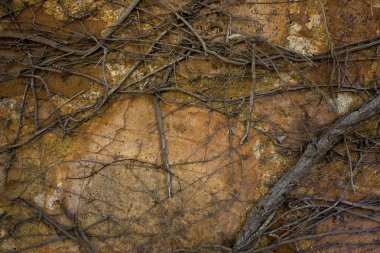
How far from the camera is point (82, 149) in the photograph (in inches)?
105

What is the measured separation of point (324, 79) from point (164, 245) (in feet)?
4.78

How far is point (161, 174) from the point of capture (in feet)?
8.63

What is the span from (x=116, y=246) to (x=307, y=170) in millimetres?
1276

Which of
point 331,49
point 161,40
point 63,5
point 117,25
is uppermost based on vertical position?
point 63,5

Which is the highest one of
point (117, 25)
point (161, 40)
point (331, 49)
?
point (117, 25)

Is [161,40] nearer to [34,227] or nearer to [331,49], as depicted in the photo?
[331,49]

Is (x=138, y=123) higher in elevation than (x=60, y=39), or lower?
lower

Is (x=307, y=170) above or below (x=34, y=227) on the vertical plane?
below

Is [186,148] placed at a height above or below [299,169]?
above

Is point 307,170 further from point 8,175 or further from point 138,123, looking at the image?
point 8,175

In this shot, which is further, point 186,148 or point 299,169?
point 186,148

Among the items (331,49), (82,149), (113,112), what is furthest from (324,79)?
(82,149)

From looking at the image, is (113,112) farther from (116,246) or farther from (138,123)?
(116,246)

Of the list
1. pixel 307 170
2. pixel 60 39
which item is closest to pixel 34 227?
pixel 60 39
